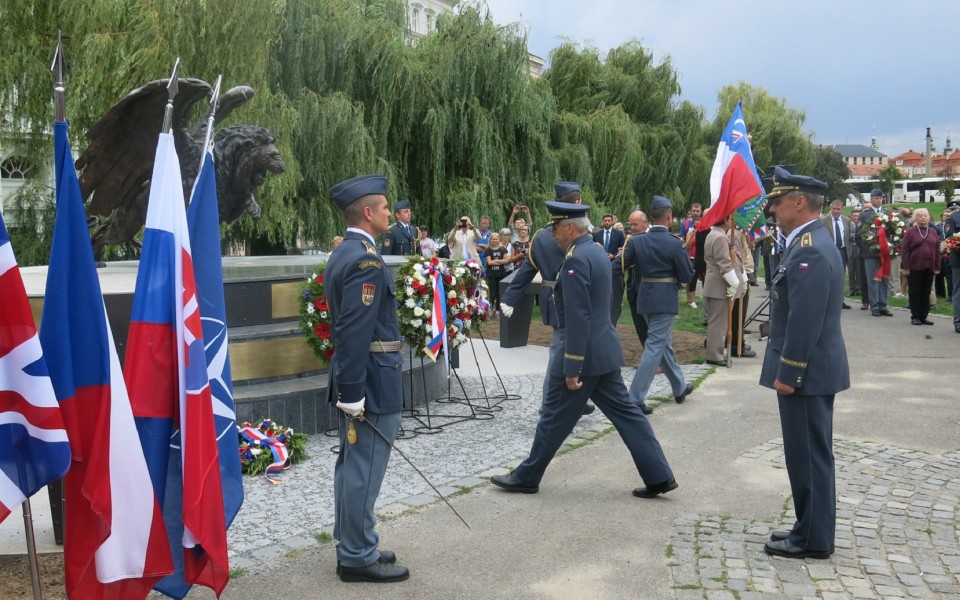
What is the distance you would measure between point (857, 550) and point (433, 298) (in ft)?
13.6

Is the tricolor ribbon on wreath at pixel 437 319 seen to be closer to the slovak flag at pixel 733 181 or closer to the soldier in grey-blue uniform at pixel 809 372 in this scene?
the soldier in grey-blue uniform at pixel 809 372

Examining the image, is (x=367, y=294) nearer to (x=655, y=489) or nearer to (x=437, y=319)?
(x=655, y=489)

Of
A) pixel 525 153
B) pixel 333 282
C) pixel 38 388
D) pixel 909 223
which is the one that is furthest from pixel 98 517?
pixel 525 153

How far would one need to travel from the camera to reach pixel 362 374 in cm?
455

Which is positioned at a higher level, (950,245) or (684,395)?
(950,245)

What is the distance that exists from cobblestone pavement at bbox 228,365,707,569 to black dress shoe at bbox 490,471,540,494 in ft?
0.84

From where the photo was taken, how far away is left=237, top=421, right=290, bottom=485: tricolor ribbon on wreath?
22.5 feet

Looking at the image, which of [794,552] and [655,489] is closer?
[794,552]

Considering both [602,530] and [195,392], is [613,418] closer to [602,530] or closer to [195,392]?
[602,530]

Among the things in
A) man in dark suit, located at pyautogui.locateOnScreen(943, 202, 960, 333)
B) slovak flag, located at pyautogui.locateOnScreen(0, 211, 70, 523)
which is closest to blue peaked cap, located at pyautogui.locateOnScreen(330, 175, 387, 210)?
slovak flag, located at pyautogui.locateOnScreen(0, 211, 70, 523)

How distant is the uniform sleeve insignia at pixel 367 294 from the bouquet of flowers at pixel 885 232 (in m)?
13.8

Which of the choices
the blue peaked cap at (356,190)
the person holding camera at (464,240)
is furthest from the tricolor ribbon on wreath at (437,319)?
the person holding camera at (464,240)

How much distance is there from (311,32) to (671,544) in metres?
17.5

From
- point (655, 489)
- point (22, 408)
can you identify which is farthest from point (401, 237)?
point (22, 408)
